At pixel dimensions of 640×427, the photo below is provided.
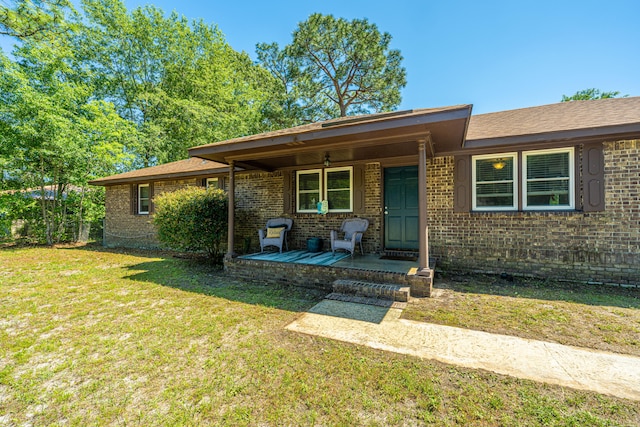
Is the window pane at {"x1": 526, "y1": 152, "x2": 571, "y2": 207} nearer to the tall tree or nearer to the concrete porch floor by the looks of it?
the concrete porch floor

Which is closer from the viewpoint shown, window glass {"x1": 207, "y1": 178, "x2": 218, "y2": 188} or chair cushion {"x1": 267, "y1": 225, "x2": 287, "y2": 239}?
chair cushion {"x1": 267, "y1": 225, "x2": 287, "y2": 239}

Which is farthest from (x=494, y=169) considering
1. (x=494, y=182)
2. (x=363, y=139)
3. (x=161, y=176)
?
(x=161, y=176)

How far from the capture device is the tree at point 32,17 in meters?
8.75

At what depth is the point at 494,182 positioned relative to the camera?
5.70 m

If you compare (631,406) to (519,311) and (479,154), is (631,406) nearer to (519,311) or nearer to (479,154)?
(519,311)

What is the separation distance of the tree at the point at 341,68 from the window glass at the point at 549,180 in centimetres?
1254

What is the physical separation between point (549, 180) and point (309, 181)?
17.3 ft

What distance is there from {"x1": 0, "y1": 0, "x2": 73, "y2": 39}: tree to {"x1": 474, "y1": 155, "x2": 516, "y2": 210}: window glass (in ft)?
47.1

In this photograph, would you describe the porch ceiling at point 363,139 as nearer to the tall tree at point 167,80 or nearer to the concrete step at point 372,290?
the concrete step at point 372,290

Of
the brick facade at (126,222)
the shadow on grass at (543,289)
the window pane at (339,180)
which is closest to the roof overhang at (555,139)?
the shadow on grass at (543,289)

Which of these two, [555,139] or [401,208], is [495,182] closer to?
[555,139]

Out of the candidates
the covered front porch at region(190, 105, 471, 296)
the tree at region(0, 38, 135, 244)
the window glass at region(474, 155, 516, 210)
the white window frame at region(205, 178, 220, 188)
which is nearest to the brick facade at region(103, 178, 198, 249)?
the white window frame at region(205, 178, 220, 188)

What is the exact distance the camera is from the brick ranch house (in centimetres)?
475

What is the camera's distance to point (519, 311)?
3705 millimetres
